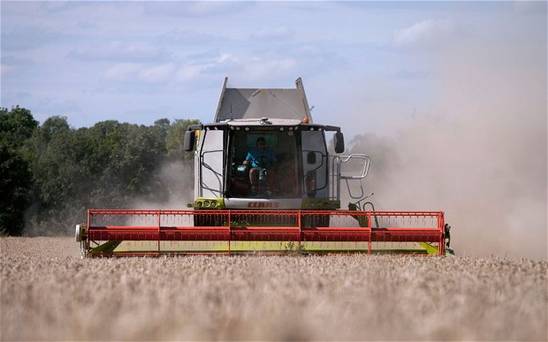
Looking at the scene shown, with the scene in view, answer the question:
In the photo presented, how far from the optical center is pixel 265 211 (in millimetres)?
13328

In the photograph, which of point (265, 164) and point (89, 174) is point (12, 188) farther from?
point (265, 164)

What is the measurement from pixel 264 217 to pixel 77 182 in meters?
45.3

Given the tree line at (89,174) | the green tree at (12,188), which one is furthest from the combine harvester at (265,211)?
the tree line at (89,174)

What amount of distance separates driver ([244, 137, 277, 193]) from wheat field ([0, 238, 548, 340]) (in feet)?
11.6

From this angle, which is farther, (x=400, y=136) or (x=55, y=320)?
(x=400, y=136)

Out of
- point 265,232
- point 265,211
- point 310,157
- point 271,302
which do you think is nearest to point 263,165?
point 310,157

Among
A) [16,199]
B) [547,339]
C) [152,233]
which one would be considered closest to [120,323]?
[547,339]

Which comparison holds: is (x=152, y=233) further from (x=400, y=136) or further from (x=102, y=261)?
(x=400, y=136)

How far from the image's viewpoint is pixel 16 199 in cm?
4541

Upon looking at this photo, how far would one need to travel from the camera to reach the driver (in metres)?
13.8

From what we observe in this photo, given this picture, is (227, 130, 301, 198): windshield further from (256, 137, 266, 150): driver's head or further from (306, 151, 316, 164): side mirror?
(306, 151, 316, 164): side mirror

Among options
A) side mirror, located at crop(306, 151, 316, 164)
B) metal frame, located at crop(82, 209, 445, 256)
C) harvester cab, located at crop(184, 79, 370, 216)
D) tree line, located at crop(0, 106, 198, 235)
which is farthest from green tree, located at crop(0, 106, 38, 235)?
metal frame, located at crop(82, 209, 445, 256)

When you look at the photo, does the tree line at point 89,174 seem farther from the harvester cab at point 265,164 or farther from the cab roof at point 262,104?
the harvester cab at point 265,164

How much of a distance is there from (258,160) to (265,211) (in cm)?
99
